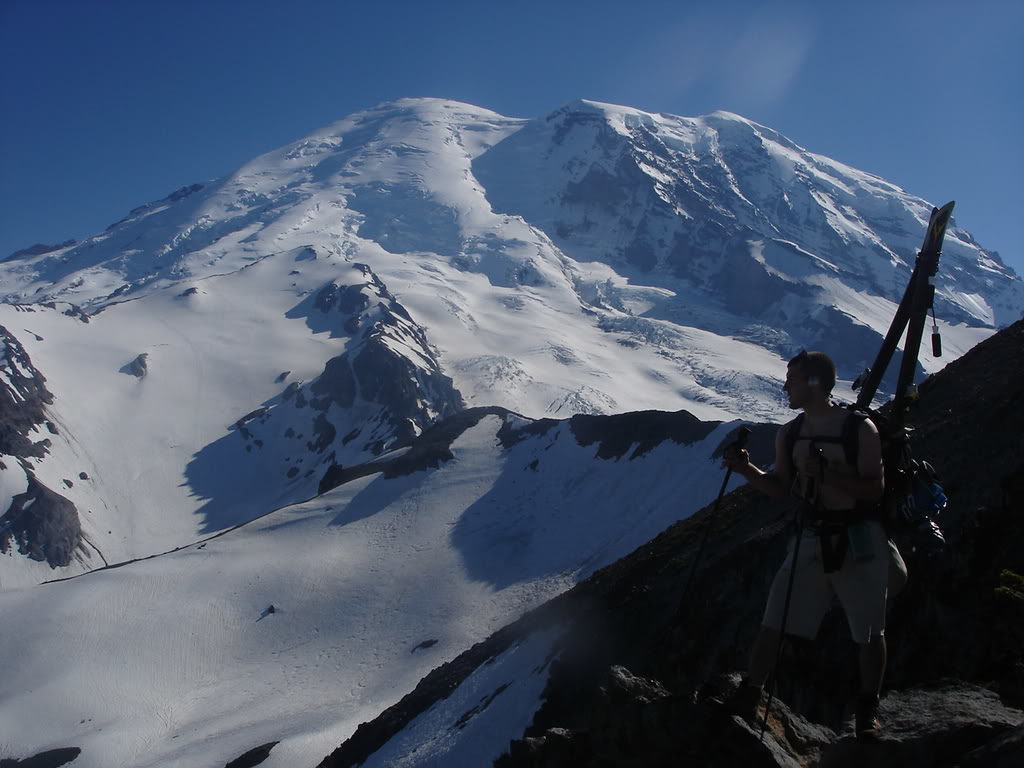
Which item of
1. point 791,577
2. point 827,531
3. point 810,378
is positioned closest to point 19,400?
point 791,577

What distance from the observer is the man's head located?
24.7 ft

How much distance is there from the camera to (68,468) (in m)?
174

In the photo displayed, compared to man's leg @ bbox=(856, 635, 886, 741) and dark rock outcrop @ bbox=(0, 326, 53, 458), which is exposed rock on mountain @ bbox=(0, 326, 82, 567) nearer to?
dark rock outcrop @ bbox=(0, 326, 53, 458)

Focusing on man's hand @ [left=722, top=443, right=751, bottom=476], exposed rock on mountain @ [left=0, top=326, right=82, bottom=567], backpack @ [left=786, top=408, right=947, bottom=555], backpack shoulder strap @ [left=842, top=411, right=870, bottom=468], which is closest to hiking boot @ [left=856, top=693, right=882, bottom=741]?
backpack @ [left=786, top=408, right=947, bottom=555]

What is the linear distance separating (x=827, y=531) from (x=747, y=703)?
1896 millimetres

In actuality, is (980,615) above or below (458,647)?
above

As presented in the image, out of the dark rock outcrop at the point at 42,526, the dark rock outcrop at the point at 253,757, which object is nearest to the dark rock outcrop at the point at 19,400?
the dark rock outcrop at the point at 42,526

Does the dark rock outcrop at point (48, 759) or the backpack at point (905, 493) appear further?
the dark rock outcrop at point (48, 759)

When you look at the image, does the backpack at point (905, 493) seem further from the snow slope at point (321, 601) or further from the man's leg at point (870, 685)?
the snow slope at point (321, 601)

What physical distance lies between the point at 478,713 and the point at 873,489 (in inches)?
987

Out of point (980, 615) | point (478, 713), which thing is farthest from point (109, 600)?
point (980, 615)

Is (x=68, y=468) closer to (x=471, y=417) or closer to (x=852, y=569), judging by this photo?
(x=471, y=417)

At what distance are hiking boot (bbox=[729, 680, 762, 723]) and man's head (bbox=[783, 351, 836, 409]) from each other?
282 cm

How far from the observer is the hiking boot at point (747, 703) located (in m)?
7.80
